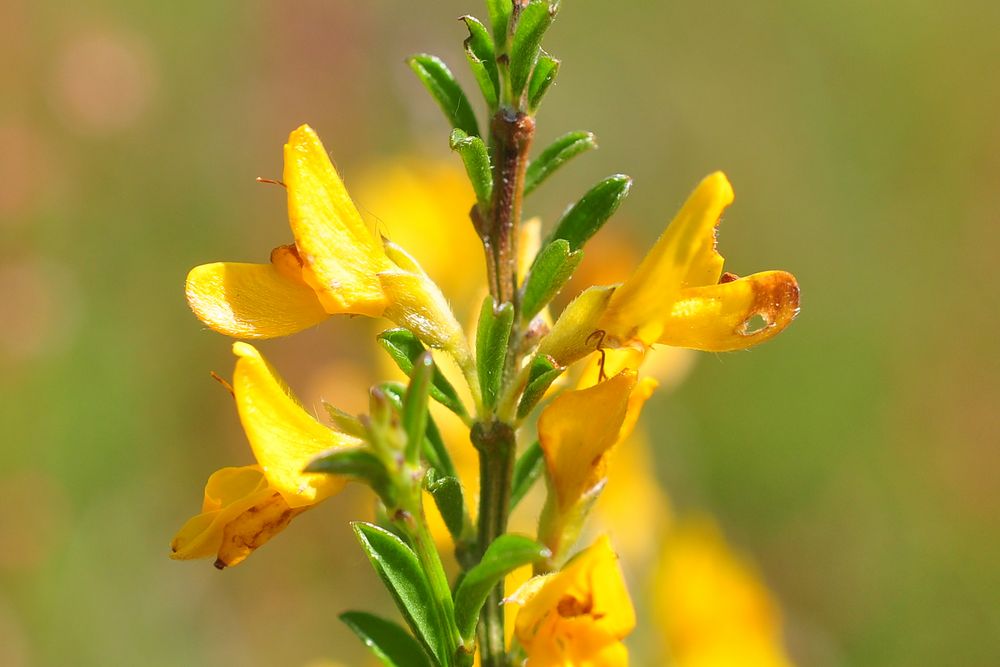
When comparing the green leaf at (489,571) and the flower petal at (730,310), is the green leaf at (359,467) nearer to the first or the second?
the green leaf at (489,571)

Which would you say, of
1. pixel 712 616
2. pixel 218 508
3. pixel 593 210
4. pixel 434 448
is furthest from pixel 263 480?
pixel 712 616

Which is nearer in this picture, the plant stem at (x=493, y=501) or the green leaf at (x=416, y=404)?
the green leaf at (x=416, y=404)

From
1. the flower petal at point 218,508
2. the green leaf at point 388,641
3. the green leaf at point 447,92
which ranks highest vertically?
the green leaf at point 447,92

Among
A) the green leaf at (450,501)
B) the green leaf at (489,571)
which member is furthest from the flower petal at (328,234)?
the green leaf at (489,571)

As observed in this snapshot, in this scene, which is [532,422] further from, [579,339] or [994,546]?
[994,546]

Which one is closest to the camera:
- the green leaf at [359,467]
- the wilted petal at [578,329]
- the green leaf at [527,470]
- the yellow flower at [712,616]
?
the green leaf at [359,467]

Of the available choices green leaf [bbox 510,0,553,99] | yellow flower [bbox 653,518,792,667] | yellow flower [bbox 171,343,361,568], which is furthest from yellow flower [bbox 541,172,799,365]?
yellow flower [bbox 653,518,792,667]

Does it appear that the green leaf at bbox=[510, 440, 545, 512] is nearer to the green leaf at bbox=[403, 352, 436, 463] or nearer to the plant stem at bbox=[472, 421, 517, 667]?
the plant stem at bbox=[472, 421, 517, 667]
